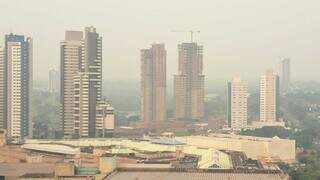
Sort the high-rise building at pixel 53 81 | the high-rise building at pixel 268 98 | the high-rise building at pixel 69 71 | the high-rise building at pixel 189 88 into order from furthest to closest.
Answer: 1. the high-rise building at pixel 268 98
2. the high-rise building at pixel 189 88
3. the high-rise building at pixel 53 81
4. the high-rise building at pixel 69 71

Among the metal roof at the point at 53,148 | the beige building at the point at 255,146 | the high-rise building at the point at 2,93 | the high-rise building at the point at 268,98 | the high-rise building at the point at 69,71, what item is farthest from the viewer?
the high-rise building at the point at 268,98

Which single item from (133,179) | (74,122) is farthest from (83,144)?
(133,179)

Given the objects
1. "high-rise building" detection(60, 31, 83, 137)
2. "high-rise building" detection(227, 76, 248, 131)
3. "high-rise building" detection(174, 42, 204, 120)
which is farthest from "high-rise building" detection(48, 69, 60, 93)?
"high-rise building" detection(227, 76, 248, 131)

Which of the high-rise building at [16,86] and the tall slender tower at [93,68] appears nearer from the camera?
the tall slender tower at [93,68]

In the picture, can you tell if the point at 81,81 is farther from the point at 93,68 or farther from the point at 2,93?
the point at 2,93

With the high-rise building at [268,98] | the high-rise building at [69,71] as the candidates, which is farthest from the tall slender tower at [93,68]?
the high-rise building at [268,98]

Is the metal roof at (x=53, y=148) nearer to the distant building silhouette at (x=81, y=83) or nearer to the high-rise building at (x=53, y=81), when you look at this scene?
the distant building silhouette at (x=81, y=83)
